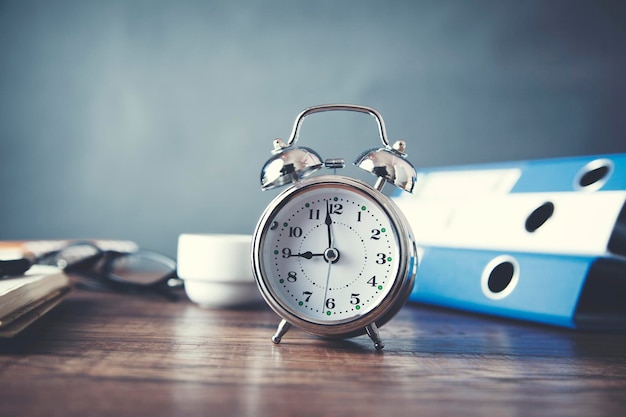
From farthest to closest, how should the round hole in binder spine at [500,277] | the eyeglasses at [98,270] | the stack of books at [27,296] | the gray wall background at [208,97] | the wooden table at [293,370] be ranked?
the gray wall background at [208,97] < the eyeglasses at [98,270] < the round hole in binder spine at [500,277] < the stack of books at [27,296] < the wooden table at [293,370]

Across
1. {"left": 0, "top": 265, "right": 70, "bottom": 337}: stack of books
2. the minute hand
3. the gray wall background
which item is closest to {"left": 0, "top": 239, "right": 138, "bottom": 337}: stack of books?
{"left": 0, "top": 265, "right": 70, "bottom": 337}: stack of books

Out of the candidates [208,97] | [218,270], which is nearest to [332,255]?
[218,270]

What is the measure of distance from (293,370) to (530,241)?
2.03ft

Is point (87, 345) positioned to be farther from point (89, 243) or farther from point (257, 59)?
point (257, 59)

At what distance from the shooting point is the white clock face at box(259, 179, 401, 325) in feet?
2.60

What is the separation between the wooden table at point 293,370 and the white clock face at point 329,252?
0.07 m

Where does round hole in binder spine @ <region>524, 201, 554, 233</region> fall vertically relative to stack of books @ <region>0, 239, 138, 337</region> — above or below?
above

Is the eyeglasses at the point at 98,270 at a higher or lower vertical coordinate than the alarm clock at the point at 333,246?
lower

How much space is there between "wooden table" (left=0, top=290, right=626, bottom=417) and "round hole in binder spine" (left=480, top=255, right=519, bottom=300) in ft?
0.38

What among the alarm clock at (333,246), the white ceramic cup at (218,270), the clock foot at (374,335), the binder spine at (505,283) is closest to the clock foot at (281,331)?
the alarm clock at (333,246)

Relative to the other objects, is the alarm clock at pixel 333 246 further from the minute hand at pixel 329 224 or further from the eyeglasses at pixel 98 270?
the eyeglasses at pixel 98 270

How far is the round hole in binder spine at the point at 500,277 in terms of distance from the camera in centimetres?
105

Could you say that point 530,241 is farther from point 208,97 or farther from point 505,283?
Answer: point 208,97

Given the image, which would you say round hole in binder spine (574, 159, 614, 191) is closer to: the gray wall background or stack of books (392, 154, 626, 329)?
stack of books (392, 154, 626, 329)
